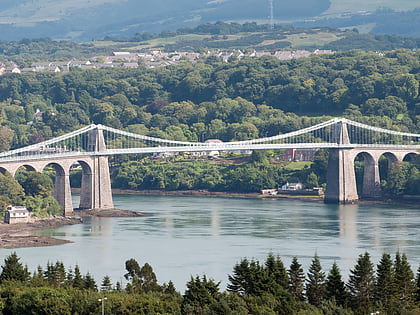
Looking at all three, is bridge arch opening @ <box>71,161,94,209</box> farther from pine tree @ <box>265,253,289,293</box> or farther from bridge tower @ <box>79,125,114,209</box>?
pine tree @ <box>265,253,289,293</box>

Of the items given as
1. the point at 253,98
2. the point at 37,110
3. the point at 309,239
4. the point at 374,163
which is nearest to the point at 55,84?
the point at 37,110

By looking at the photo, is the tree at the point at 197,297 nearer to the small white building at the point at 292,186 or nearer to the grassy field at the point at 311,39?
the small white building at the point at 292,186

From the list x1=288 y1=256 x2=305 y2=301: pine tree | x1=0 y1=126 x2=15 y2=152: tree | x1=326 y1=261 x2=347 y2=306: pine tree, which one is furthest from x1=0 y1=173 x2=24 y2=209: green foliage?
x1=326 y1=261 x2=347 y2=306: pine tree

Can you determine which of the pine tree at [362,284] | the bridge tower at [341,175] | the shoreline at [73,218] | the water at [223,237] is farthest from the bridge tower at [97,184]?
the pine tree at [362,284]

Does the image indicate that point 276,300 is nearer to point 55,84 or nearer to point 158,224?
point 158,224

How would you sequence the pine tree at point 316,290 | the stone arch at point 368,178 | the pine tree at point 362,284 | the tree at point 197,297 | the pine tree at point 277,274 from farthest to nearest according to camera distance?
the stone arch at point 368,178 → the pine tree at point 277,274 → the pine tree at point 316,290 → the pine tree at point 362,284 → the tree at point 197,297

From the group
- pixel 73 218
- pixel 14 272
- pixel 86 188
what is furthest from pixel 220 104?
pixel 14 272
